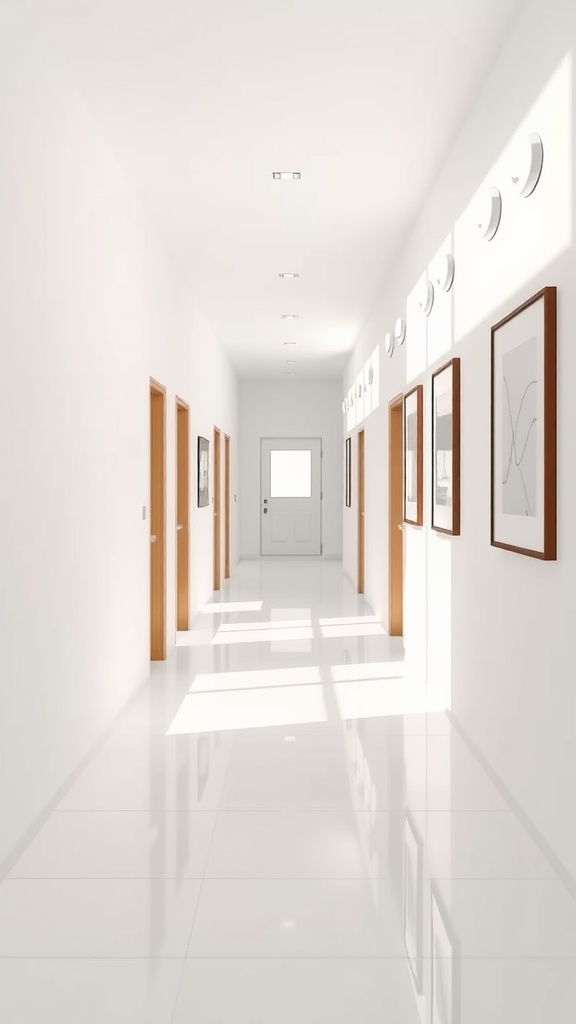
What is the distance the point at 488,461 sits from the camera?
4.16 meters

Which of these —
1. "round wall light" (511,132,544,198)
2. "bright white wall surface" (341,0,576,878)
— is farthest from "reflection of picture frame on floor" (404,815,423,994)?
"round wall light" (511,132,544,198)

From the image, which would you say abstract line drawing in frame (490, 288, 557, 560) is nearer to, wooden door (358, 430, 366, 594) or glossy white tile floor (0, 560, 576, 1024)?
glossy white tile floor (0, 560, 576, 1024)

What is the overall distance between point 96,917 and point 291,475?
1367cm

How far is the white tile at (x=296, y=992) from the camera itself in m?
2.23

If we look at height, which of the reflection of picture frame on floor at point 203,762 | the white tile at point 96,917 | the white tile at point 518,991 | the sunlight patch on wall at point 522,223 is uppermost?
the sunlight patch on wall at point 522,223

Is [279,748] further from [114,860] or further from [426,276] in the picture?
[426,276]

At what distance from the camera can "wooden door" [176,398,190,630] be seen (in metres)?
8.31

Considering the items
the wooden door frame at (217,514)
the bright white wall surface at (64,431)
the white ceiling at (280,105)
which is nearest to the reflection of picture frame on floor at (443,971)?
the bright white wall surface at (64,431)

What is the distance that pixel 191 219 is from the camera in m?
6.24

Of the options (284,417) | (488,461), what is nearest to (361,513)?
(284,417)

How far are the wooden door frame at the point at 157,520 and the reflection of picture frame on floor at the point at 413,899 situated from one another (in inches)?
140

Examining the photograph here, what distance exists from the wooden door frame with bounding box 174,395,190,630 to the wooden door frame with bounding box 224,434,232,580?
13.9 ft

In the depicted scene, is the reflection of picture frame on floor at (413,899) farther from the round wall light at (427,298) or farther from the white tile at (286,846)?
the round wall light at (427,298)

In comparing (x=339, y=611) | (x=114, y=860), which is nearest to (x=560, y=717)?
(x=114, y=860)
